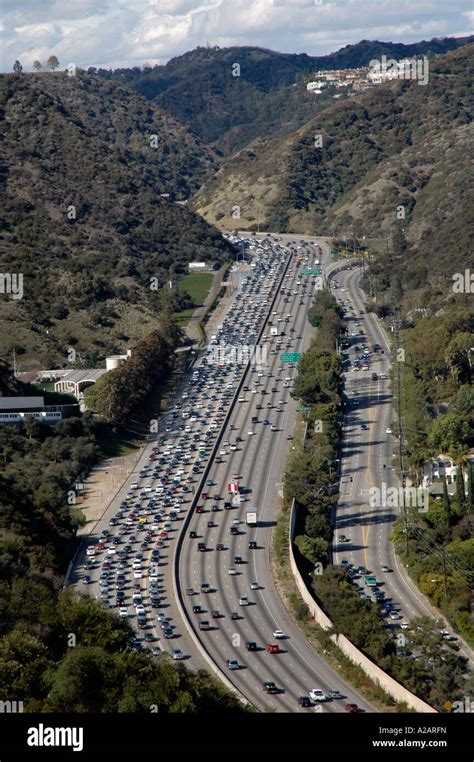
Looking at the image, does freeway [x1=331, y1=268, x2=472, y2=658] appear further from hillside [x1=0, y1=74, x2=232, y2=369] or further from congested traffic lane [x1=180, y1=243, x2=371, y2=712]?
hillside [x1=0, y1=74, x2=232, y2=369]

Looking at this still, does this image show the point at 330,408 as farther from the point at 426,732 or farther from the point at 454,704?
the point at 426,732

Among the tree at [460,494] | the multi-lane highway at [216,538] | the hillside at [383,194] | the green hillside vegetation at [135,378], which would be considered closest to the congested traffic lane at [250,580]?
the multi-lane highway at [216,538]

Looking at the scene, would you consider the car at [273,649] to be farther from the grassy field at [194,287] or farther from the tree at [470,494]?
the grassy field at [194,287]

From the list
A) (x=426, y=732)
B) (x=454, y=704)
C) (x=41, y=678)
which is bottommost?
(x=454, y=704)

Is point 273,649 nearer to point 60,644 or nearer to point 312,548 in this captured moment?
point 60,644

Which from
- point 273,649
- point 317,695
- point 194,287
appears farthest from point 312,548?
point 194,287

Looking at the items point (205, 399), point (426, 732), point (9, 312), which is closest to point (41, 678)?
point (426, 732)
